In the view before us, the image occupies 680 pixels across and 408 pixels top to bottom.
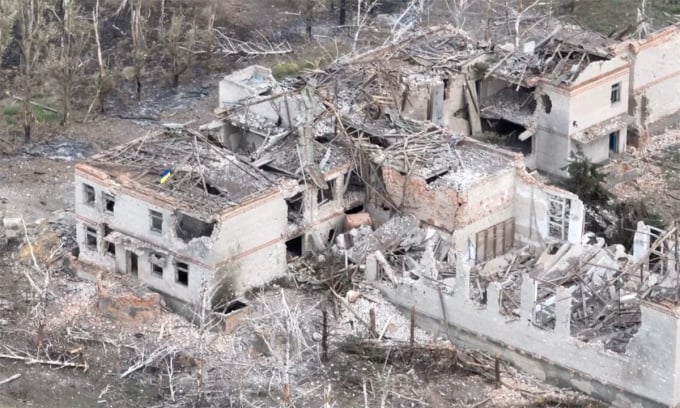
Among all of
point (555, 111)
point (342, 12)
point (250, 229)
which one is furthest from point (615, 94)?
point (250, 229)

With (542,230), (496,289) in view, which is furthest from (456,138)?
(496,289)

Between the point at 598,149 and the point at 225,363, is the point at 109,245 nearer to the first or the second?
the point at 225,363

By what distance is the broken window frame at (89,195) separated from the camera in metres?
56.1

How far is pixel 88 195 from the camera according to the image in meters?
56.4

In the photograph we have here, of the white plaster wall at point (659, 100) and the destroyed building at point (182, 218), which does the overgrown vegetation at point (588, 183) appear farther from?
the destroyed building at point (182, 218)

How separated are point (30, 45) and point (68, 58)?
173 cm

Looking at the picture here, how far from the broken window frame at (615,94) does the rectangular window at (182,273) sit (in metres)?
16.0

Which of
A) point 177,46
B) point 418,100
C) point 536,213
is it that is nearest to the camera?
point 536,213

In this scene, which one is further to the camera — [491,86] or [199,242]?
[491,86]

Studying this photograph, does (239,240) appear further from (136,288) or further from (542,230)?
(542,230)

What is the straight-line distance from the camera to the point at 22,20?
6769cm

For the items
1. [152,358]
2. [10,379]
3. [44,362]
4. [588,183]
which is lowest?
[10,379]

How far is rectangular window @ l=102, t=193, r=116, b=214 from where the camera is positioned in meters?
55.5

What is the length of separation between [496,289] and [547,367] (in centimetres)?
230
